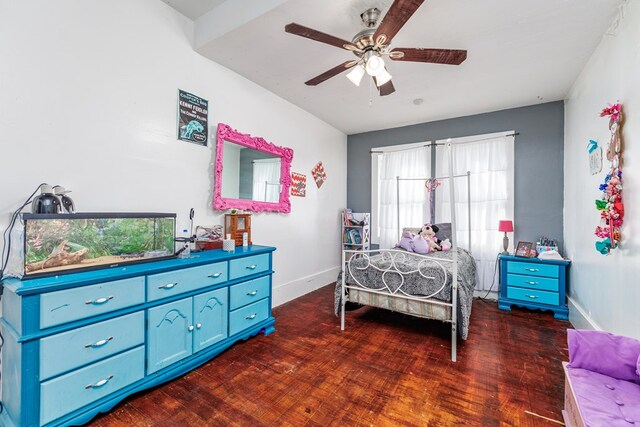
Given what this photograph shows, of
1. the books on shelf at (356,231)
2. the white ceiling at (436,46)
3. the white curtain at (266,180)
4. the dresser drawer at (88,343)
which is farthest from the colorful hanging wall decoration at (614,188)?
the dresser drawer at (88,343)

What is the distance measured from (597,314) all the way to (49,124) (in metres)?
4.38

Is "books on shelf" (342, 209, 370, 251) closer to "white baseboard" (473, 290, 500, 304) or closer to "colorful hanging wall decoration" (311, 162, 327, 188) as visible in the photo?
"colorful hanging wall decoration" (311, 162, 327, 188)

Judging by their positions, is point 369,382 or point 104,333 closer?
point 104,333

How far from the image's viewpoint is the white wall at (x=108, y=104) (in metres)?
1.60

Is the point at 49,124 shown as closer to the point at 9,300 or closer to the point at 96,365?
the point at 9,300

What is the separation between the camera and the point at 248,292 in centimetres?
246

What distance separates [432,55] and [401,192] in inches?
106

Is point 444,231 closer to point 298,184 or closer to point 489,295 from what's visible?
point 489,295

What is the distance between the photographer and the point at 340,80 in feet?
9.95

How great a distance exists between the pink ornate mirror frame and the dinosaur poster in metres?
0.15

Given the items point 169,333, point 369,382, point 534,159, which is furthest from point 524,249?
point 169,333

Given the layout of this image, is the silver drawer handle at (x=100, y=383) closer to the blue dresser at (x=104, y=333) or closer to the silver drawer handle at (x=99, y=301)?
the blue dresser at (x=104, y=333)

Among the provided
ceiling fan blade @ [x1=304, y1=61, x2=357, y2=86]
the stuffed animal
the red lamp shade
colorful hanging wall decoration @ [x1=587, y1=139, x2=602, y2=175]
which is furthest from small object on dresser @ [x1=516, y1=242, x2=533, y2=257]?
ceiling fan blade @ [x1=304, y1=61, x2=357, y2=86]

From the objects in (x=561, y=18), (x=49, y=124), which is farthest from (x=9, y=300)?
(x=561, y=18)
